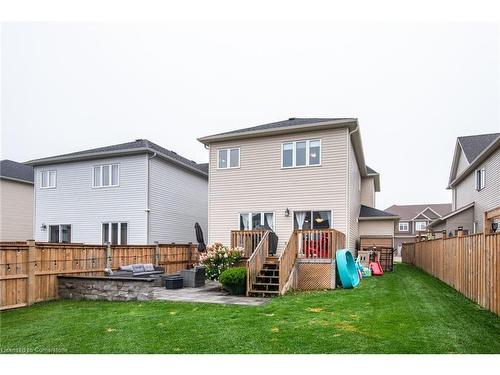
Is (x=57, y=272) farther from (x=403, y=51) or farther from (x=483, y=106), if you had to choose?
(x=483, y=106)

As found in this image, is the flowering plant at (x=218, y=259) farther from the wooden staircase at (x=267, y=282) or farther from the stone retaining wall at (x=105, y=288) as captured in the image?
the stone retaining wall at (x=105, y=288)

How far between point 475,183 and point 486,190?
2.27 metres

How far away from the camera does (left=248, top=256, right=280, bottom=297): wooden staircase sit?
31.6 ft

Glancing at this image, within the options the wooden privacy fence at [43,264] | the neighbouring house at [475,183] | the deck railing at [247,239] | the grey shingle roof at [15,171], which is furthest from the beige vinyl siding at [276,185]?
the grey shingle roof at [15,171]

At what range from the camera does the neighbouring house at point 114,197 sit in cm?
1620

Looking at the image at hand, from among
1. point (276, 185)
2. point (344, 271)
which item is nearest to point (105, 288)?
point (344, 271)

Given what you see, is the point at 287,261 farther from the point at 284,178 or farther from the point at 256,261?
the point at 284,178

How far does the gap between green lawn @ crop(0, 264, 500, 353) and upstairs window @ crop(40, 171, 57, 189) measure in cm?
1111

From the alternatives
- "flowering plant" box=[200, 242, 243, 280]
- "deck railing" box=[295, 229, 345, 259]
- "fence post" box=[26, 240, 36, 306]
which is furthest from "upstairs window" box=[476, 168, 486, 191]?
"fence post" box=[26, 240, 36, 306]

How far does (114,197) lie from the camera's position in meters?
16.7

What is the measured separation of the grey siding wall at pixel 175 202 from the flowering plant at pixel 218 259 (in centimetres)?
540

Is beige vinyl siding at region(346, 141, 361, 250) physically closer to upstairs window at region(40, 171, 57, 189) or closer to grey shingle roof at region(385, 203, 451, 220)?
upstairs window at region(40, 171, 57, 189)

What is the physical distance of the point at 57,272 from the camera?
9477mm
